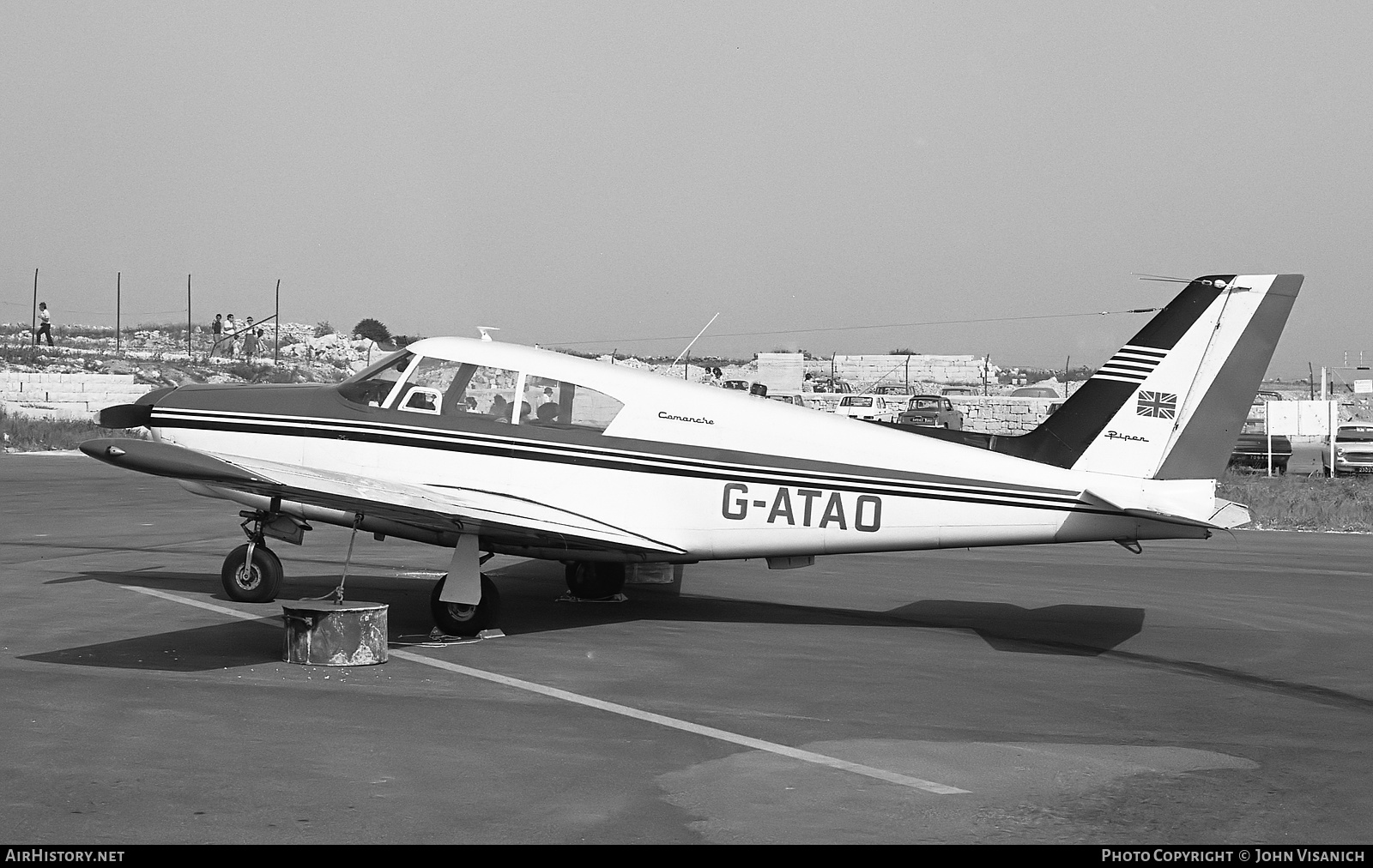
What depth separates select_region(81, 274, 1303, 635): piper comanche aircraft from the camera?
10164 millimetres

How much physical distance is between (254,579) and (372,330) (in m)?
72.8

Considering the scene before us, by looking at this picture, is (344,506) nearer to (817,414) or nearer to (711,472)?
(711,472)

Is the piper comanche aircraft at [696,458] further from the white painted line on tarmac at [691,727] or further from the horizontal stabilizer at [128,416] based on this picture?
the white painted line on tarmac at [691,727]

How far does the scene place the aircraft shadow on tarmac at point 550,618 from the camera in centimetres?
934

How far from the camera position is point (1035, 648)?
408 inches

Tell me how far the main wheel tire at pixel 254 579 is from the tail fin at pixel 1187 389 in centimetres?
694

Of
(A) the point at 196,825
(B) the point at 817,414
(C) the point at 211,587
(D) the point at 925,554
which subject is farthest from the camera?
(D) the point at 925,554

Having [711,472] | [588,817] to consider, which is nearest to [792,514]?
[711,472]

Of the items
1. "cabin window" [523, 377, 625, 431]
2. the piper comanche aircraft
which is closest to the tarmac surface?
the piper comanche aircraft

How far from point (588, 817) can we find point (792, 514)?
511cm

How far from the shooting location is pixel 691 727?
7562mm

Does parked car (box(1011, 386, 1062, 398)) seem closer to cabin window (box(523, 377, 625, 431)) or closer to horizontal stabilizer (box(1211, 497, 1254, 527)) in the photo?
horizontal stabilizer (box(1211, 497, 1254, 527))

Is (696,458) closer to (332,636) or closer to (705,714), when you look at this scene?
(705,714)

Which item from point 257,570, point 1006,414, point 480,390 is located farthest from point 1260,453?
point 257,570
